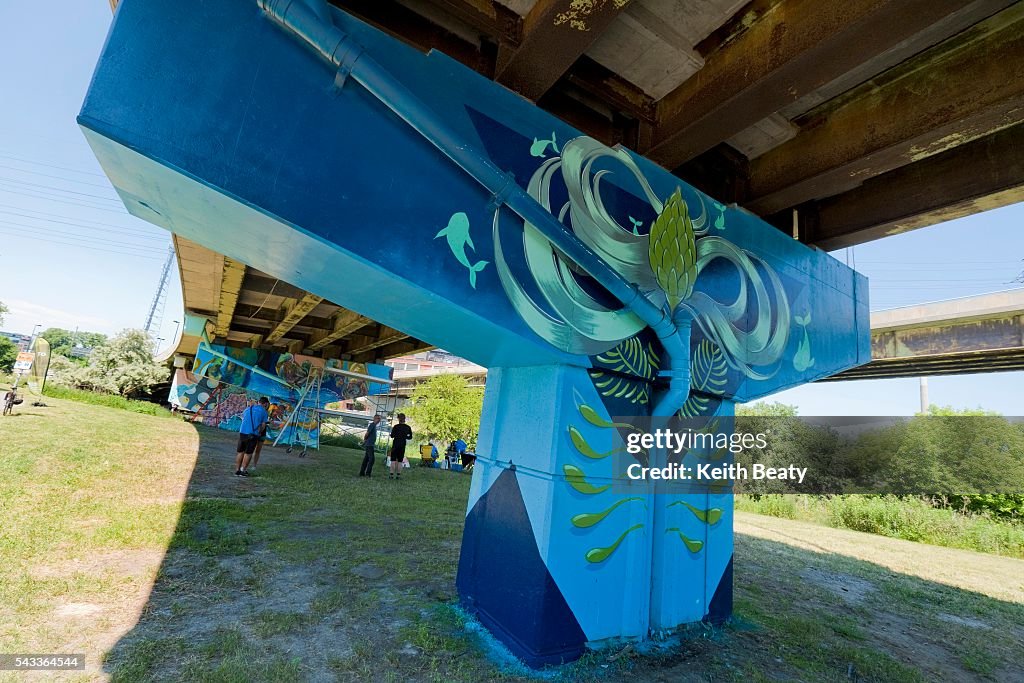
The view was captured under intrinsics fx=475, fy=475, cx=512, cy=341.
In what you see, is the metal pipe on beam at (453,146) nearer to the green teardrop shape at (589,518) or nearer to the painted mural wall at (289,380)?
the green teardrop shape at (589,518)

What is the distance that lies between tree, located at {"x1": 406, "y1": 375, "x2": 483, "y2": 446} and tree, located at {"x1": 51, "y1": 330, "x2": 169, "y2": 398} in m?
19.1

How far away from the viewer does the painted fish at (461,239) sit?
142 inches

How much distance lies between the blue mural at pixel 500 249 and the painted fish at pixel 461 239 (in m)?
0.01

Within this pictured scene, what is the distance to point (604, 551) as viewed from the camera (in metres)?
4.23

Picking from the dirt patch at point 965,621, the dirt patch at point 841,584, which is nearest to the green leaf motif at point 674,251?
the dirt patch at point 841,584

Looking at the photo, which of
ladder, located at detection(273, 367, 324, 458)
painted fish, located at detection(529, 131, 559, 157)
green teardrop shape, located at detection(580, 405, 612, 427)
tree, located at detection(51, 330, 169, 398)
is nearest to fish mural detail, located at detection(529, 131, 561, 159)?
painted fish, located at detection(529, 131, 559, 157)

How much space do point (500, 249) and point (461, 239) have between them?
1.18ft

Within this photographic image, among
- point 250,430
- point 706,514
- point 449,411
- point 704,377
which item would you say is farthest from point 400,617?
point 449,411

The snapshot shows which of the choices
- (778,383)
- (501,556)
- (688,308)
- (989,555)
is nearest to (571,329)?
(688,308)

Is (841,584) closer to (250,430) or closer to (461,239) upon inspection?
(461,239)

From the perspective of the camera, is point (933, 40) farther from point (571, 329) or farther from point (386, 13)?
point (386, 13)

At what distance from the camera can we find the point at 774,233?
6.29 metres

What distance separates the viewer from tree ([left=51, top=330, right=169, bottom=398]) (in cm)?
3077

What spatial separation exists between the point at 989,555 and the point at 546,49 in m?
18.3
